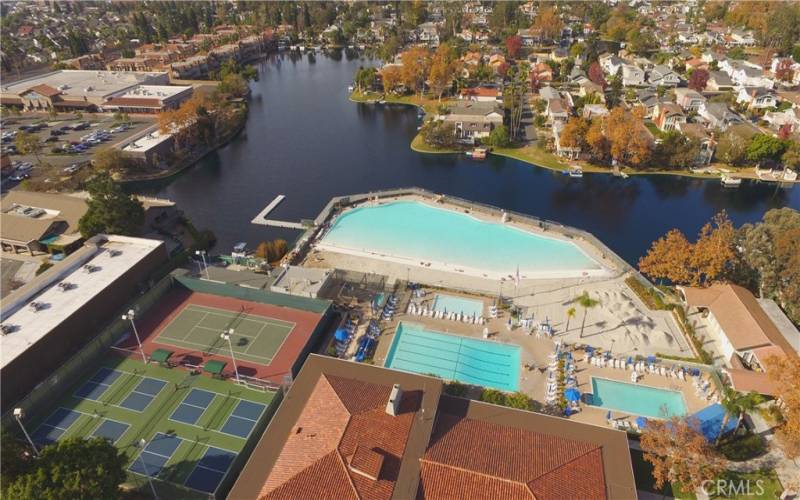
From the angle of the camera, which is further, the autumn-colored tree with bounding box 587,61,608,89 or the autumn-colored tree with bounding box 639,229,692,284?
the autumn-colored tree with bounding box 587,61,608,89

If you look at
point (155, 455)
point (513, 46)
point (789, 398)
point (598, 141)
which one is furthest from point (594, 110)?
point (155, 455)

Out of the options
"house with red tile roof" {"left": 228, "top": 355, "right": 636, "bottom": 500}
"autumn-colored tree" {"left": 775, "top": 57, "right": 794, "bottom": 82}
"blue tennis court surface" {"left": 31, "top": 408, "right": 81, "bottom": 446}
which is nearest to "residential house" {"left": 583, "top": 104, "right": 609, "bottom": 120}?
"autumn-colored tree" {"left": 775, "top": 57, "right": 794, "bottom": 82}

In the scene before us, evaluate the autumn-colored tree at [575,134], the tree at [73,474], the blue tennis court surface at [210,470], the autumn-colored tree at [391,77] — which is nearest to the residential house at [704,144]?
the autumn-colored tree at [575,134]

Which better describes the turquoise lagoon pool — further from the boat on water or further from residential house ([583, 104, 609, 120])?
residential house ([583, 104, 609, 120])

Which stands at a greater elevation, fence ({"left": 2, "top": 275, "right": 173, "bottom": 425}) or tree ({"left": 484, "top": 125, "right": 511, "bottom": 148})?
tree ({"left": 484, "top": 125, "right": 511, "bottom": 148})

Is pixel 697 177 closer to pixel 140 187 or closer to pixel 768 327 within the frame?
pixel 768 327

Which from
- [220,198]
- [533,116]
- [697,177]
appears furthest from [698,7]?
[220,198]
